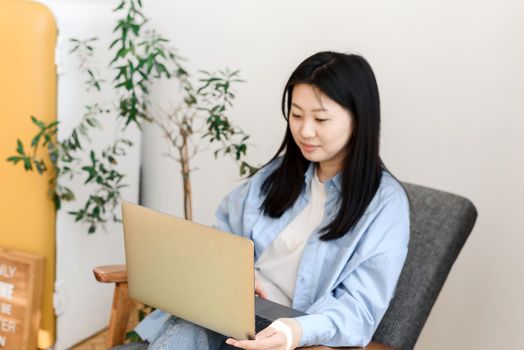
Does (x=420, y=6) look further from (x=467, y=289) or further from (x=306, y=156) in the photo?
(x=467, y=289)

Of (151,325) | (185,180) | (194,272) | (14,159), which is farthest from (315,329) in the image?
(14,159)

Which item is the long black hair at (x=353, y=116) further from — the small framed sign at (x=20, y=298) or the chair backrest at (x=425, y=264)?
the small framed sign at (x=20, y=298)

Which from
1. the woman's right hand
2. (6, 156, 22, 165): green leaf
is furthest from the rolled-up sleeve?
(6, 156, 22, 165): green leaf

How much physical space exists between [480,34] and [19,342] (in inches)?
A: 77.9

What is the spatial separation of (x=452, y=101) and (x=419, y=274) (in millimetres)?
695

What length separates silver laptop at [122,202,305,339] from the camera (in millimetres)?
1318

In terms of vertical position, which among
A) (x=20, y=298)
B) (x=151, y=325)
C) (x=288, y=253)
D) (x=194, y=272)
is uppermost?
(x=194, y=272)

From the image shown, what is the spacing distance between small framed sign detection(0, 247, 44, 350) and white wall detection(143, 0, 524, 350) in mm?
1084

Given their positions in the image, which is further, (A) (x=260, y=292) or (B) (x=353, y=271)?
(A) (x=260, y=292)

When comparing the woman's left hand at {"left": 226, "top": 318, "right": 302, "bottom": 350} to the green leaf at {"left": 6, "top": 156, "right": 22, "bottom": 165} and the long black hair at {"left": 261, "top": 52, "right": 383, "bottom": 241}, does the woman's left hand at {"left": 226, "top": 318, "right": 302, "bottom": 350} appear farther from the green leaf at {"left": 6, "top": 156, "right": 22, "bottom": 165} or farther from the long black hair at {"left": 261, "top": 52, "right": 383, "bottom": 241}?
the green leaf at {"left": 6, "top": 156, "right": 22, "bottom": 165}

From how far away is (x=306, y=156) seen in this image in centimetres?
174

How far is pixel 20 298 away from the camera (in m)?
2.51

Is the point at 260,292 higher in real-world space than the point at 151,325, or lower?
higher

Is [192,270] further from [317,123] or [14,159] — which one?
[14,159]
